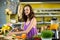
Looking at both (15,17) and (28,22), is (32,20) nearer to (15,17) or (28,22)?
(28,22)

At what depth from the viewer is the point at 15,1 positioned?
4.20 metres

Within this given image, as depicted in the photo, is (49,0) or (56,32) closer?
(56,32)

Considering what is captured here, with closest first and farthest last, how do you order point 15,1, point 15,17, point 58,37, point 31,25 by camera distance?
point 58,37 < point 31,25 < point 15,17 < point 15,1

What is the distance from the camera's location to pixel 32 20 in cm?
247

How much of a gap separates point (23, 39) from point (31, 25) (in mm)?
529

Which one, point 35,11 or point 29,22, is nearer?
point 29,22

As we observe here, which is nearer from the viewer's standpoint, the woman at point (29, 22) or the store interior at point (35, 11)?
the woman at point (29, 22)

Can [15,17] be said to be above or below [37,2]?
below

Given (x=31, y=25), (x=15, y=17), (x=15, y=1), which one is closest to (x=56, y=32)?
(x=31, y=25)

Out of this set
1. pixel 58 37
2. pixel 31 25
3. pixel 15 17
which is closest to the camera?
pixel 58 37

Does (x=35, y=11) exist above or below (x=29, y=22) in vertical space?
below

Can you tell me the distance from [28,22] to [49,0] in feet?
6.43

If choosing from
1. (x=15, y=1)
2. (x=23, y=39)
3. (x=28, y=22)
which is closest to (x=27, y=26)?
(x=28, y=22)

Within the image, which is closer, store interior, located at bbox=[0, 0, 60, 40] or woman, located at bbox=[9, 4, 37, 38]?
woman, located at bbox=[9, 4, 37, 38]
